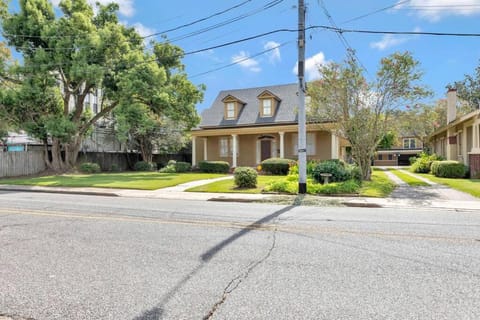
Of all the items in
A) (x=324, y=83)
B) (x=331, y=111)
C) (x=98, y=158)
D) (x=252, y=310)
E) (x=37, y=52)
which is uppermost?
(x=37, y=52)

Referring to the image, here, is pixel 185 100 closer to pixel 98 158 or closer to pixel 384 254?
pixel 98 158

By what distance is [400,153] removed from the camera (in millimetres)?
57344

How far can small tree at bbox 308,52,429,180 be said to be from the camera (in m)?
15.8

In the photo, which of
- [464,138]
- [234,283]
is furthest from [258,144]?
[234,283]

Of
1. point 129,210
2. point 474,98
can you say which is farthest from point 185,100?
point 474,98

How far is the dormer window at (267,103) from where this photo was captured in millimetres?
26500

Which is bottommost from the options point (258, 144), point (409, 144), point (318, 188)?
point (318, 188)

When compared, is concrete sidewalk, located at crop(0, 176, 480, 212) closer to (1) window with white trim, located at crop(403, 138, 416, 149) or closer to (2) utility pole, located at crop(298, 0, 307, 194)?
(2) utility pole, located at crop(298, 0, 307, 194)

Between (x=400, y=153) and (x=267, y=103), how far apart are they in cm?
4022

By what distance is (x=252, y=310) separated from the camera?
3285mm

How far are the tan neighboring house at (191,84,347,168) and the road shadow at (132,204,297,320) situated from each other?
17536 millimetres

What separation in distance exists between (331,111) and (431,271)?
47.0 ft

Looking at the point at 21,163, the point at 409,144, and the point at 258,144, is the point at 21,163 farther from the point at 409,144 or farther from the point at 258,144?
the point at 409,144

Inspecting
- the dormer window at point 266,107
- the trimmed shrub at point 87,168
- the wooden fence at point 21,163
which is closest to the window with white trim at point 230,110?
the dormer window at point 266,107
